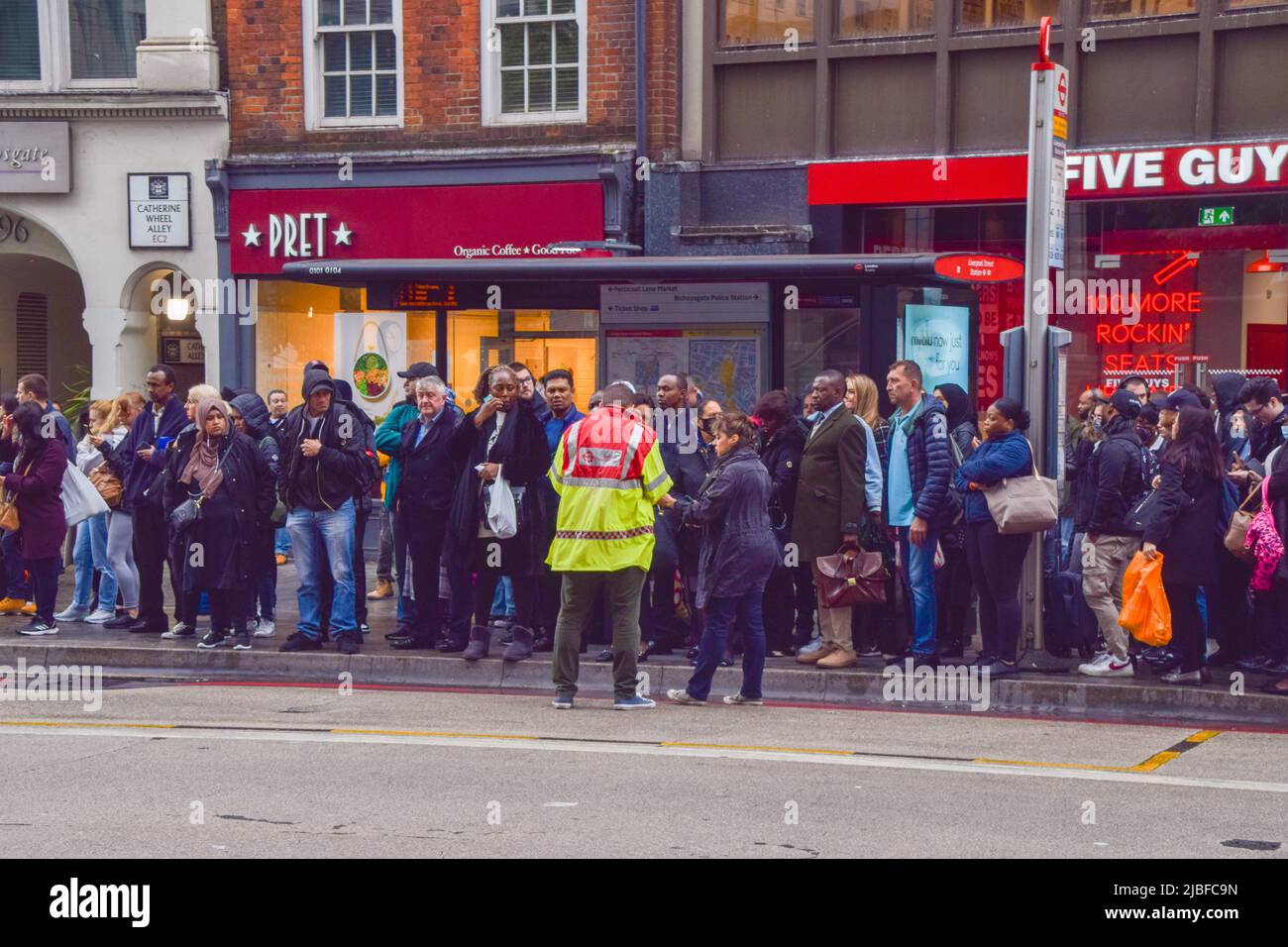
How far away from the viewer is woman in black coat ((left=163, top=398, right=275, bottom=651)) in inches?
477

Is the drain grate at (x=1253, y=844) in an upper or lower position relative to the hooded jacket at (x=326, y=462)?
lower

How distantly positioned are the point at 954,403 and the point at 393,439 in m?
4.00

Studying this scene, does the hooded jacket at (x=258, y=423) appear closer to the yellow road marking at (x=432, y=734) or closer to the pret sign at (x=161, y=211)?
the yellow road marking at (x=432, y=734)

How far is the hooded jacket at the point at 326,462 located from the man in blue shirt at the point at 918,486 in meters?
3.66

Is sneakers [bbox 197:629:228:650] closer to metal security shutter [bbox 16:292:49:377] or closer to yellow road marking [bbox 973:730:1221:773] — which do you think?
yellow road marking [bbox 973:730:1221:773]

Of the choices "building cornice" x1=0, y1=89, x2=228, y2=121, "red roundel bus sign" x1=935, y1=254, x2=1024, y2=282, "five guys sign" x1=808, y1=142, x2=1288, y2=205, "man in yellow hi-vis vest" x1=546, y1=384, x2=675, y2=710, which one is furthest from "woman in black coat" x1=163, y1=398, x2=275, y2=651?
"building cornice" x1=0, y1=89, x2=228, y2=121

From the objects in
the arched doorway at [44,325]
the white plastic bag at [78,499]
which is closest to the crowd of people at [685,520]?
the white plastic bag at [78,499]

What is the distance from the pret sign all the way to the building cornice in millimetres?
694

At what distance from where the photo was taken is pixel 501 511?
1141 cm

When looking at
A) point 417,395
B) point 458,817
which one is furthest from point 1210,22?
point 458,817

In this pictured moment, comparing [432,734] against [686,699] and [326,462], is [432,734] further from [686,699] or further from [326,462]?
[326,462]

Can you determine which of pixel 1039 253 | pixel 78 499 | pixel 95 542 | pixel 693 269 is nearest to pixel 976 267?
pixel 1039 253

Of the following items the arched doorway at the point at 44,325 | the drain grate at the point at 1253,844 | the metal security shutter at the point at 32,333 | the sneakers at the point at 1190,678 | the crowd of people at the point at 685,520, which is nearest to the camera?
the drain grate at the point at 1253,844

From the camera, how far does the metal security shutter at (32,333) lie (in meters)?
22.7
